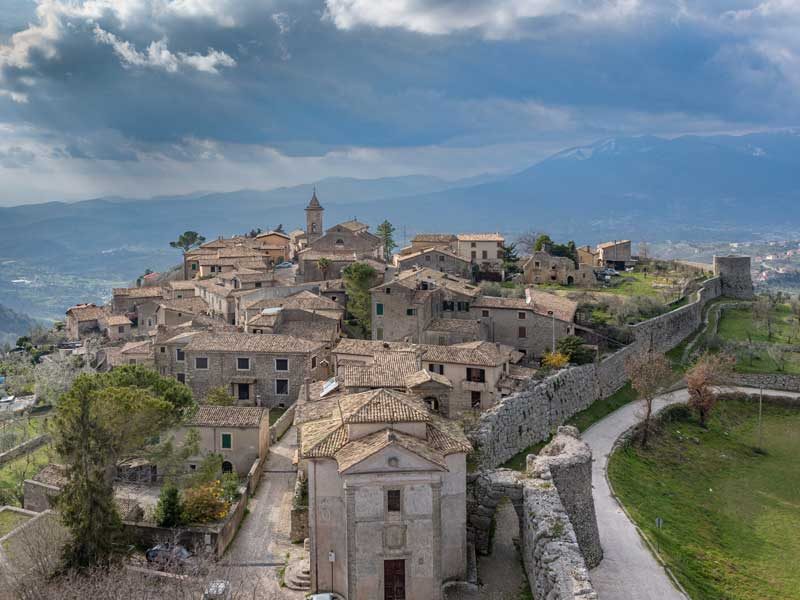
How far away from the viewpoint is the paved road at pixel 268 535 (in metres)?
24.2

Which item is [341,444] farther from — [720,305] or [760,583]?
[720,305]

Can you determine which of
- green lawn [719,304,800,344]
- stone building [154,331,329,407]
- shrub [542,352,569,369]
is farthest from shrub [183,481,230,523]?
green lawn [719,304,800,344]

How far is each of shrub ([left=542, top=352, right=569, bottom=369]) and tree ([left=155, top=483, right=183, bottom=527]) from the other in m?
24.3

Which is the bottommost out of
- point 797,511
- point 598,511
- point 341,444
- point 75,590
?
point 797,511

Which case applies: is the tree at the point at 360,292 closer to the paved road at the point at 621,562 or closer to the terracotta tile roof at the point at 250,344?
the terracotta tile roof at the point at 250,344

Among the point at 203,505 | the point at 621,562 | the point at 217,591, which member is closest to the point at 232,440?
the point at 203,505

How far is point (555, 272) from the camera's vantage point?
236 ft

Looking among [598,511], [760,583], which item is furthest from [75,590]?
[760,583]

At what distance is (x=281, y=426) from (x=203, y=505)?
1331 cm

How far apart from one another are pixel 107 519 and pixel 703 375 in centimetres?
3522

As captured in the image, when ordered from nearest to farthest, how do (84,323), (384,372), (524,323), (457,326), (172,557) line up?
(172,557)
(384,372)
(457,326)
(524,323)
(84,323)

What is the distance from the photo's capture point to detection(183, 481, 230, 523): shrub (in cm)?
2736

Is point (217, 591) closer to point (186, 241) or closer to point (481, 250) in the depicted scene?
point (481, 250)

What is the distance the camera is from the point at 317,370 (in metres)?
46.9
